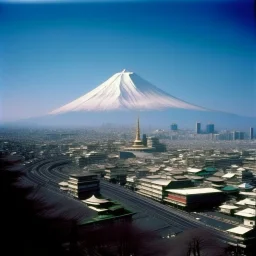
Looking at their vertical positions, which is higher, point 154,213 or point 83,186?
point 83,186

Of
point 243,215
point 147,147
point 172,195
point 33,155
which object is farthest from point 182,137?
point 243,215

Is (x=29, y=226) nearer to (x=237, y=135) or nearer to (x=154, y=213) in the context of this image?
(x=154, y=213)

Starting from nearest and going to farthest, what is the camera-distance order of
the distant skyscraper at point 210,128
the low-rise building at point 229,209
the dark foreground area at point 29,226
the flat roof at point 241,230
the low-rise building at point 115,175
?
the dark foreground area at point 29,226, the flat roof at point 241,230, the low-rise building at point 229,209, the low-rise building at point 115,175, the distant skyscraper at point 210,128

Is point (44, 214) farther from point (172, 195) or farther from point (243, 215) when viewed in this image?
point (172, 195)

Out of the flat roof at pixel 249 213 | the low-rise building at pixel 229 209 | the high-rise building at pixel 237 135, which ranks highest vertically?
the high-rise building at pixel 237 135

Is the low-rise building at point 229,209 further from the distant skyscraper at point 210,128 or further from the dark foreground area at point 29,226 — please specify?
the distant skyscraper at point 210,128

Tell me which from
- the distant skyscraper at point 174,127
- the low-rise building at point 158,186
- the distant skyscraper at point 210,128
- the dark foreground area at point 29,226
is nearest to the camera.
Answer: the dark foreground area at point 29,226

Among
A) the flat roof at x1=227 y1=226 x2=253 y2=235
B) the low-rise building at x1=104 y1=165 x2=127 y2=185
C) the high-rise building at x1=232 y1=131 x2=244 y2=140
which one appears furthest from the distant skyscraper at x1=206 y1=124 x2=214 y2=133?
the flat roof at x1=227 y1=226 x2=253 y2=235

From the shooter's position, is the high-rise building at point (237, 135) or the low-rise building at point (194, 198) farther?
the high-rise building at point (237, 135)

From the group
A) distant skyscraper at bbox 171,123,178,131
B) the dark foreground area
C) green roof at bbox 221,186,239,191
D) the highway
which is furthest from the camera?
distant skyscraper at bbox 171,123,178,131

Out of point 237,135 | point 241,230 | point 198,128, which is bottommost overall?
point 241,230

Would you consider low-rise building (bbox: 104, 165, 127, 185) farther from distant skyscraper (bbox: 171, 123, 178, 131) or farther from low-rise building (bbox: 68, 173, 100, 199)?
distant skyscraper (bbox: 171, 123, 178, 131)

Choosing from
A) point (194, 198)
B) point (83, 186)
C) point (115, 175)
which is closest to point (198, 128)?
point (115, 175)

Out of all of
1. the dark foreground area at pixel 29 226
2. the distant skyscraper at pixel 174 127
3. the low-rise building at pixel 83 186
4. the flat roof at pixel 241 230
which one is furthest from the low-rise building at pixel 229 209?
the distant skyscraper at pixel 174 127
